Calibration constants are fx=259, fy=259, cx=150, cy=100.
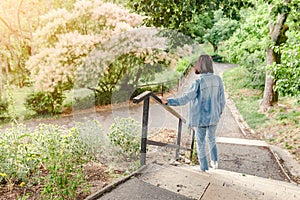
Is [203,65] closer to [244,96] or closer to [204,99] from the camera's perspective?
[204,99]

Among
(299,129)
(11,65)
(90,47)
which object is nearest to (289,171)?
(299,129)

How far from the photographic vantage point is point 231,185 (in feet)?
8.09

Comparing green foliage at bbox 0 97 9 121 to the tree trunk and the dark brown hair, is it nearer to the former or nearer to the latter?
the dark brown hair

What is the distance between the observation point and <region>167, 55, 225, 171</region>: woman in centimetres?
257

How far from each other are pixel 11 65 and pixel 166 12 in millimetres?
11405

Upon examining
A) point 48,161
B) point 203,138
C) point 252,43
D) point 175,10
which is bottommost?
point 48,161

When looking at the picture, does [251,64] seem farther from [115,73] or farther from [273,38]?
[115,73]

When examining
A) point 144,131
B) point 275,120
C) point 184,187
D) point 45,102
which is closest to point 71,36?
point 45,102

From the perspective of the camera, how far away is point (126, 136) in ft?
10.3

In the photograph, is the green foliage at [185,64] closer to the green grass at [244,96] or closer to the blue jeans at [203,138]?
the blue jeans at [203,138]

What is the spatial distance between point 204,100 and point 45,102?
672 cm

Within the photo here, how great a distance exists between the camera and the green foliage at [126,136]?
10.0 ft

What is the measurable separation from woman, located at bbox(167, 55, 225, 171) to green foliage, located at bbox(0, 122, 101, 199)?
1111mm

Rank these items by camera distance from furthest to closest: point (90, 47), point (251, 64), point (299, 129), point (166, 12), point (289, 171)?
point (251, 64) → point (90, 47) → point (299, 129) → point (289, 171) → point (166, 12)
